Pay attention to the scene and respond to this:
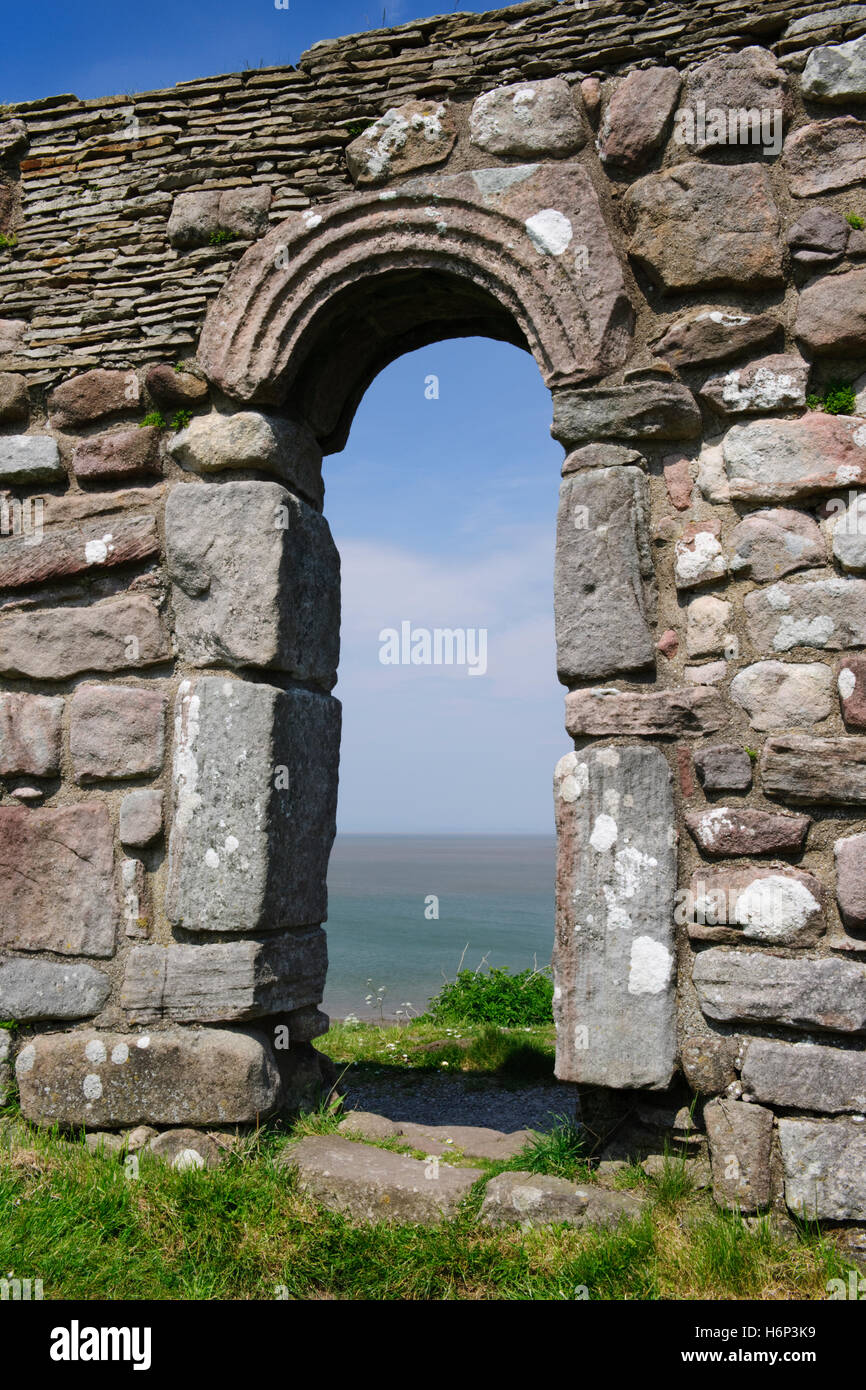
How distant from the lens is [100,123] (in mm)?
3947

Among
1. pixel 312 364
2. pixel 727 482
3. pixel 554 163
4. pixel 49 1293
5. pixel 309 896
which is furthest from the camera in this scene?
pixel 312 364

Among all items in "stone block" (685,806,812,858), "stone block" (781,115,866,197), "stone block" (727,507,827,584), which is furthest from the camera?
"stone block" (781,115,866,197)

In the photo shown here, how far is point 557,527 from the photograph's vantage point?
320 cm

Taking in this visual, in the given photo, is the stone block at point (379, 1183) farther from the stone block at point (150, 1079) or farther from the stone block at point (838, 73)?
the stone block at point (838, 73)

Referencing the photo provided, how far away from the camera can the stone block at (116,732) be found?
11.3ft

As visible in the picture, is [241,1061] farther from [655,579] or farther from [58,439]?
[58,439]

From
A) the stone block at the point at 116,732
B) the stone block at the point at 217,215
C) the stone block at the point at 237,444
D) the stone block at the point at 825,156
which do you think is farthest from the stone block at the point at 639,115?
the stone block at the point at 116,732

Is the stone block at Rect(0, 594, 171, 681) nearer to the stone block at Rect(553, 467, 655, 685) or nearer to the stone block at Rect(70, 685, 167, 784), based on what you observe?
the stone block at Rect(70, 685, 167, 784)

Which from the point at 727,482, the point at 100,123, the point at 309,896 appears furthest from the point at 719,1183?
the point at 100,123

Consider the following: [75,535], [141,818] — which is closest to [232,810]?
[141,818]

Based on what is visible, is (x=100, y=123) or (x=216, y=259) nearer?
(x=216, y=259)

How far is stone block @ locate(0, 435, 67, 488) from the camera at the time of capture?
375cm

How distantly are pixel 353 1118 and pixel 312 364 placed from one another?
2785 mm

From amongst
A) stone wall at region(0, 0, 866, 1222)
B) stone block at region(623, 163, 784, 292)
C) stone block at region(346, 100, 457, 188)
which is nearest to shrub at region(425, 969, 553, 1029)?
stone wall at region(0, 0, 866, 1222)
